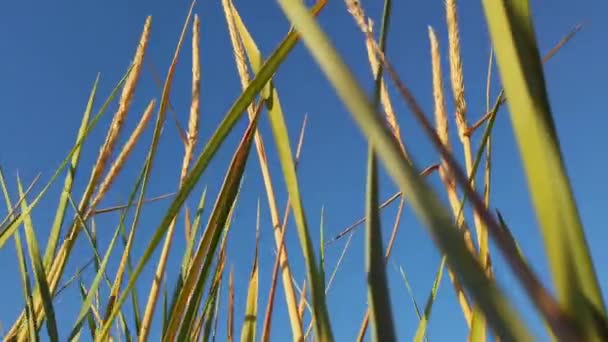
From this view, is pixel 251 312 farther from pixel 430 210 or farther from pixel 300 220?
pixel 430 210

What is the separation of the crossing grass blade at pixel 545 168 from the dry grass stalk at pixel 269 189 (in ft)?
1.30

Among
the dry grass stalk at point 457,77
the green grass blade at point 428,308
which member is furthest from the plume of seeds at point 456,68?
the green grass blade at point 428,308

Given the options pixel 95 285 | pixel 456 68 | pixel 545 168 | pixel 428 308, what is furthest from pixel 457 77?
pixel 545 168

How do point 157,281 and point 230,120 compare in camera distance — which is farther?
point 157,281

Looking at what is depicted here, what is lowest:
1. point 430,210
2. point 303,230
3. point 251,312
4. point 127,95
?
point 430,210

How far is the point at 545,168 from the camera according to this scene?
15 cm

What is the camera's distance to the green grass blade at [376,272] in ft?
0.74

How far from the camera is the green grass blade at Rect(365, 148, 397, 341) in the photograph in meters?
0.23

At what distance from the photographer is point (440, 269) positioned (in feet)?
2.17

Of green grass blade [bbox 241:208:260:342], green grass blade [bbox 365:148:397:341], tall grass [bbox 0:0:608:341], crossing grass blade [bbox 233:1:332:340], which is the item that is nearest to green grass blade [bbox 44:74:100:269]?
tall grass [bbox 0:0:608:341]

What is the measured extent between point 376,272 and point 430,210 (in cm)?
10

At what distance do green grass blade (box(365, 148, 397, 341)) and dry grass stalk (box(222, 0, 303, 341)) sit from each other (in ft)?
1.01

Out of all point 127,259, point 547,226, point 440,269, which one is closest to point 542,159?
point 547,226

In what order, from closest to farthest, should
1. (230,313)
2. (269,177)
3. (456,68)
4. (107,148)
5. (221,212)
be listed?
(221,212), (269,177), (107,148), (456,68), (230,313)
